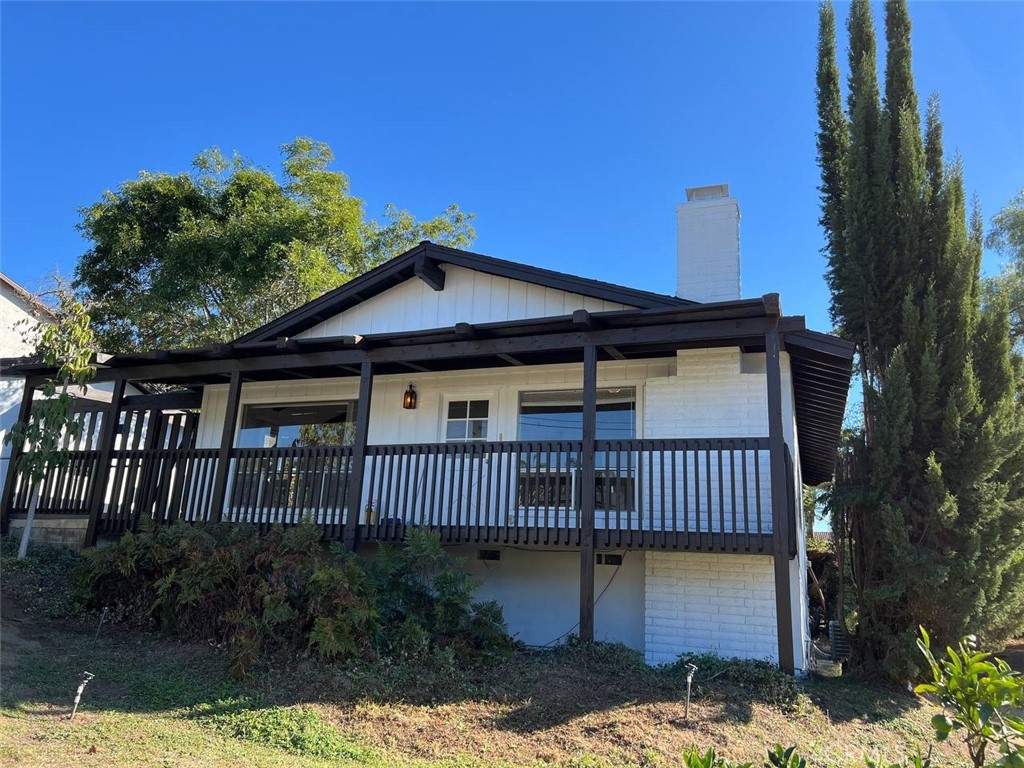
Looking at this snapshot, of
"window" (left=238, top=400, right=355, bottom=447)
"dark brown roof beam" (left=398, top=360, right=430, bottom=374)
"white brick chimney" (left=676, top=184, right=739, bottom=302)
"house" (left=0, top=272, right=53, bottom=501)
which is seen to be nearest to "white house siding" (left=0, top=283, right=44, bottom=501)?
"house" (left=0, top=272, right=53, bottom=501)

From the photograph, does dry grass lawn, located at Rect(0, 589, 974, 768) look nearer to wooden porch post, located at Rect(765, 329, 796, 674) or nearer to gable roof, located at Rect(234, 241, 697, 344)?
wooden porch post, located at Rect(765, 329, 796, 674)

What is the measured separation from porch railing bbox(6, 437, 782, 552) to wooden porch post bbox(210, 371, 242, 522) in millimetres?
169

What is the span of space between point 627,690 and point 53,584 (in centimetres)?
785

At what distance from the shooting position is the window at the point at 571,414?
10.1m

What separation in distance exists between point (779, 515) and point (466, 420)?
5.01 metres

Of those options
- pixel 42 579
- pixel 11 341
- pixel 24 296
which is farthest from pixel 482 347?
pixel 24 296

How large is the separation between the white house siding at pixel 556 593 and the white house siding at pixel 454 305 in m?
3.54

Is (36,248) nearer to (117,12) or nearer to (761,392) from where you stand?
(117,12)

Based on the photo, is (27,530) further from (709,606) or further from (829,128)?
(829,128)

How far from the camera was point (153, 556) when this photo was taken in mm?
8492

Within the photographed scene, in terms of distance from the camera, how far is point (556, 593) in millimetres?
9625

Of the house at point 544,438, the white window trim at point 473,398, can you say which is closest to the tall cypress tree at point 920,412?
the house at point 544,438

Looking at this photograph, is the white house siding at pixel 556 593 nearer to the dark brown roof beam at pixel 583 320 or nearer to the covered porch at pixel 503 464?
the covered porch at pixel 503 464

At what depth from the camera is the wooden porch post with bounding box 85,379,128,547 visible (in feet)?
35.3
